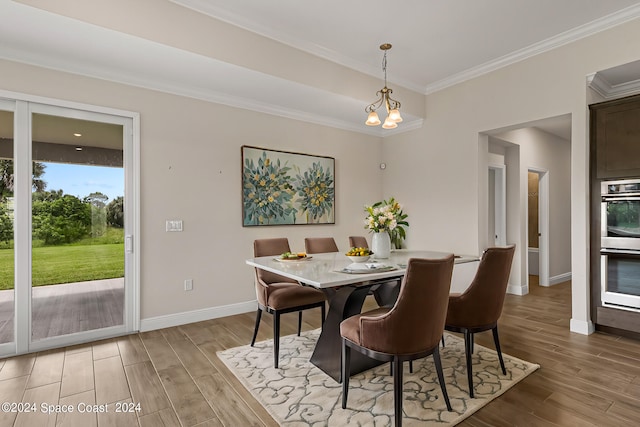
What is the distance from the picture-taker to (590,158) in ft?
→ 11.3

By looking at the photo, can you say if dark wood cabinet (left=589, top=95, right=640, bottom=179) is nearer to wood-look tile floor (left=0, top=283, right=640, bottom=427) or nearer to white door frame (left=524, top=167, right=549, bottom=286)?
wood-look tile floor (left=0, top=283, right=640, bottom=427)

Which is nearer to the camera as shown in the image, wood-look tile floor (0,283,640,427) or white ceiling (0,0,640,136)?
wood-look tile floor (0,283,640,427)

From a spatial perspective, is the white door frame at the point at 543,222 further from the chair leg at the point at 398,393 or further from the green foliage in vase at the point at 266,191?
the chair leg at the point at 398,393

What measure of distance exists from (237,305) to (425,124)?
3.72m

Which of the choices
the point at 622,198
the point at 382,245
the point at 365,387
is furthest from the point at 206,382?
the point at 622,198

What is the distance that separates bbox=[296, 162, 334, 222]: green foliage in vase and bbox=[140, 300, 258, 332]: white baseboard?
4.94 feet

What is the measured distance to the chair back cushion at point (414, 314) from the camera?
5.89ft

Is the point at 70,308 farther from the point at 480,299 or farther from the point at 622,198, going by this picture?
the point at 622,198

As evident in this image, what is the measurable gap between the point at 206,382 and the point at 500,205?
16.5ft

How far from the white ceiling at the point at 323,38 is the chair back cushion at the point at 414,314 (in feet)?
8.08

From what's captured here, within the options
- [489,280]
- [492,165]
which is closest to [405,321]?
[489,280]

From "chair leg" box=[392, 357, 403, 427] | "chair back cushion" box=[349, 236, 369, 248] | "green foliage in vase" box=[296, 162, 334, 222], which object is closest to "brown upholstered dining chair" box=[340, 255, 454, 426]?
"chair leg" box=[392, 357, 403, 427]

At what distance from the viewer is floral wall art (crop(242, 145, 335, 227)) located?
4.25 metres

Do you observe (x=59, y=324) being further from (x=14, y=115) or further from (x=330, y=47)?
→ (x=330, y=47)
